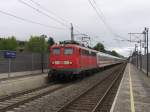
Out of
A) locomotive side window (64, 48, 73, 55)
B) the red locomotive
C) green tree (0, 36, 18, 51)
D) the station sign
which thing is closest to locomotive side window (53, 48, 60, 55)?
the red locomotive

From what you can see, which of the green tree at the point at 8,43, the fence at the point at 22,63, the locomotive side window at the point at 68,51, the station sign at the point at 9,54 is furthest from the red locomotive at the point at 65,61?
the green tree at the point at 8,43

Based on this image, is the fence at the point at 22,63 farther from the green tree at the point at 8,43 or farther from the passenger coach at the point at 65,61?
the green tree at the point at 8,43

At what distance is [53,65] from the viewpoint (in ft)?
85.5

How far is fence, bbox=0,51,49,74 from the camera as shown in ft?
94.0

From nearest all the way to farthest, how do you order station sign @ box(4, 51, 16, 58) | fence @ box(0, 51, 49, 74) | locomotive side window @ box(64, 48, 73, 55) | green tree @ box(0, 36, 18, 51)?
locomotive side window @ box(64, 48, 73, 55), station sign @ box(4, 51, 16, 58), fence @ box(0, 51, 49, 74), green tree @ box(0, 36, 18, 51)

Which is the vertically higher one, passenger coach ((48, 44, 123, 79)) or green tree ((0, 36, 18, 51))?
green tree ((0, 36, 18, 51))

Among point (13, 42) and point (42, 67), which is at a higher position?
point (13, 42)

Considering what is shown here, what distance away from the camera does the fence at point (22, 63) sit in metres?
28.7

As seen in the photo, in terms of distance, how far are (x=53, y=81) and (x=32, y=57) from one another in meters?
9.68

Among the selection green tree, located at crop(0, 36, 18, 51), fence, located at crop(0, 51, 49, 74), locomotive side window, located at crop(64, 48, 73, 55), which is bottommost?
fence, located at crop(0, 51, 49, 74)

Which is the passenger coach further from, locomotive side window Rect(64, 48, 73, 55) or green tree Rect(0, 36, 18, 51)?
green tree Rect(0, 36, 18, 51)

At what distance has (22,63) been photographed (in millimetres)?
33188

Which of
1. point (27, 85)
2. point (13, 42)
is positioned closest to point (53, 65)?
point (27, 85)

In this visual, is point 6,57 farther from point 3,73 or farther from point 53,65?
point 53,65
